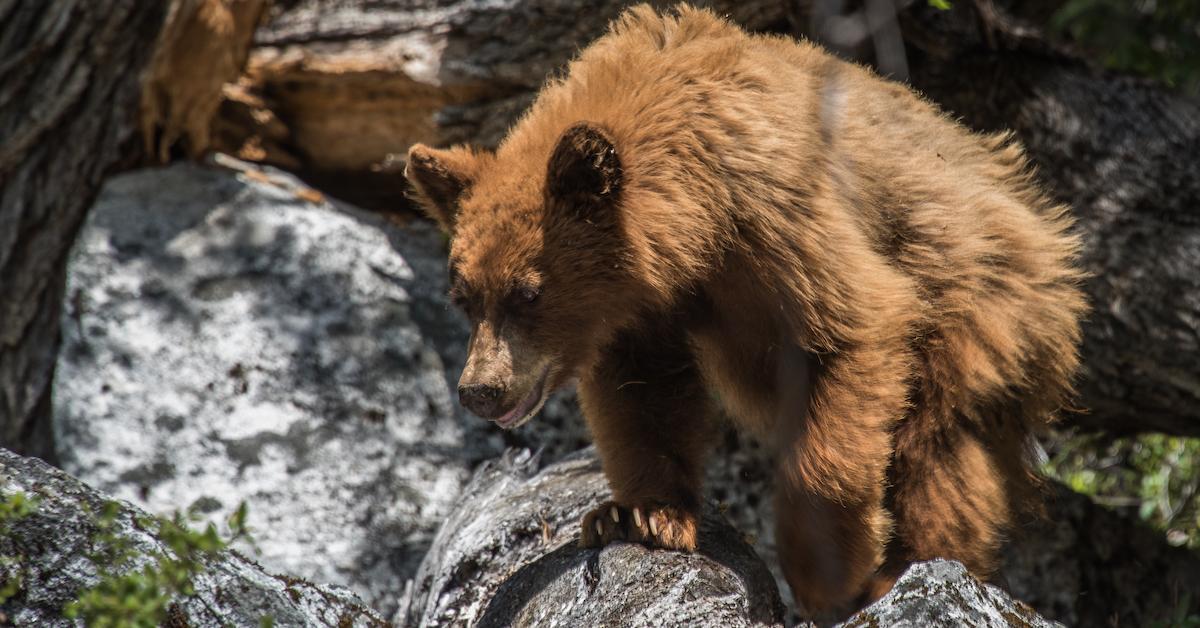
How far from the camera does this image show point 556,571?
13.1ft

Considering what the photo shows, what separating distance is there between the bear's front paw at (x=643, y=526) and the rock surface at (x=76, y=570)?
113 cm

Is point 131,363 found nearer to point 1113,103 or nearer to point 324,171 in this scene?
point 324,171

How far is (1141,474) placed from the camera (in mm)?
7203

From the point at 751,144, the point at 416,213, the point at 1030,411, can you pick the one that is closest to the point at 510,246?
the point at 751,144

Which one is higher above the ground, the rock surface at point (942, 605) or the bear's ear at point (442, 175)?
the bear's ear at point (442, 175)

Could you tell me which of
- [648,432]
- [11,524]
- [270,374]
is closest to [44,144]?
[270,374]

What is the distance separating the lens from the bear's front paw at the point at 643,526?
398cm

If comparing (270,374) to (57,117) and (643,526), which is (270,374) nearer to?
(57,117)

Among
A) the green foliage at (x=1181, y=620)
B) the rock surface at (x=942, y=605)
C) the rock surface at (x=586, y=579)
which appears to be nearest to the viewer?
the rock surface at (x=942, y=605)

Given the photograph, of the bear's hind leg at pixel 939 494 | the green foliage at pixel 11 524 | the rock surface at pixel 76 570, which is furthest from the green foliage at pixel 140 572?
the bear's hind leg at pixel 939 494

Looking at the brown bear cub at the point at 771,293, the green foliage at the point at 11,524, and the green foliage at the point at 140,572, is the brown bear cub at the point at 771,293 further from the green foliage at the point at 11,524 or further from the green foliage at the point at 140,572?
the green foliage at the point at 11,524

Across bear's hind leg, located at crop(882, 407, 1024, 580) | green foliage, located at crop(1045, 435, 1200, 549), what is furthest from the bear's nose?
green foliage, located at crop(1045, 435, 1200, 549)

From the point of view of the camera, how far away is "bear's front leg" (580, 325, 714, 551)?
407 cm

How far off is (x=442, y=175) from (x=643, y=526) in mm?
1438
